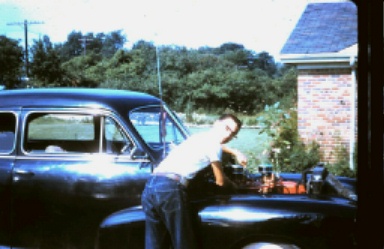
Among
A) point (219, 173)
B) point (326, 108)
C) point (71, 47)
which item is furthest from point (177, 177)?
point (71, 47)

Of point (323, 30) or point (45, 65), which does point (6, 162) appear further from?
point (45, 65)

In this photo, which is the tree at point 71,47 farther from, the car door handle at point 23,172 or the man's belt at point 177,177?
the man's belt at point 177,177

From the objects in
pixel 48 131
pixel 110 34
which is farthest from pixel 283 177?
pixel 110 34

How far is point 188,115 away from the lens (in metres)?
14.1

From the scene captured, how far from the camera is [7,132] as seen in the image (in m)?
4.72

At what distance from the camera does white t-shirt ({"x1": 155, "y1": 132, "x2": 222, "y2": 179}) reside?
149 inches

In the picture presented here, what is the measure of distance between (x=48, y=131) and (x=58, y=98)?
6.36m

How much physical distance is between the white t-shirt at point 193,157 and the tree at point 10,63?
22.4 m

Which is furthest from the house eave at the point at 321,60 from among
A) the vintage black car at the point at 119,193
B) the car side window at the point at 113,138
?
the car side window at the point at 113,138

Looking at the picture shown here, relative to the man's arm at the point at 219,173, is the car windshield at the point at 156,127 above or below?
above

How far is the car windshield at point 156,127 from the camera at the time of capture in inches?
180

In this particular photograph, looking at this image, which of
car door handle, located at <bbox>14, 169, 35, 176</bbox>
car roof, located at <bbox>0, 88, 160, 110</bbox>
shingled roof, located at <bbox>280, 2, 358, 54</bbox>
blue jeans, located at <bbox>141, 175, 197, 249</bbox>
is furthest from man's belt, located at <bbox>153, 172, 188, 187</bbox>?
shingled roof, located at <bbox>280, 2, 358, 54</bbox>

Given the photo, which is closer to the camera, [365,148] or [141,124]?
[365,148]

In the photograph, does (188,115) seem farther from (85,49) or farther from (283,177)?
(85,49)
